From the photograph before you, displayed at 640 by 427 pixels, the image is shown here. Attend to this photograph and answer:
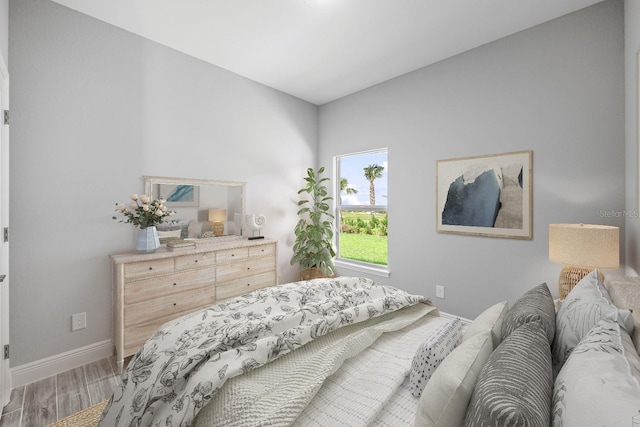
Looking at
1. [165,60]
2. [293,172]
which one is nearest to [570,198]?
[293,172]

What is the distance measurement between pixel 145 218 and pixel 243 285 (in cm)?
116

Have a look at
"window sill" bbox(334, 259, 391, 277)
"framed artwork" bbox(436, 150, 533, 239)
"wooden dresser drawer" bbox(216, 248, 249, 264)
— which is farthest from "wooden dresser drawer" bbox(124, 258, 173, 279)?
"framed artwork" bbox(436, 150, 533, 239)

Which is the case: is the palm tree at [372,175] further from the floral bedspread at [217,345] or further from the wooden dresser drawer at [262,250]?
the floral bedspread at [217,345]

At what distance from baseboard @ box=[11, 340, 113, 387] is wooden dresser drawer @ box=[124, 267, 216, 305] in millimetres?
620

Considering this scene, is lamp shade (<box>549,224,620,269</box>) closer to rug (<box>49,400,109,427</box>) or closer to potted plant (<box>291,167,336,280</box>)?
potted plant (<box>291,167,336,280</box>)

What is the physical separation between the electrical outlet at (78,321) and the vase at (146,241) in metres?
0.67

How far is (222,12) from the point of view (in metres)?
2.32

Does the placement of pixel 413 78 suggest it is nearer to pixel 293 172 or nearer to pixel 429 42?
pixel 429 42

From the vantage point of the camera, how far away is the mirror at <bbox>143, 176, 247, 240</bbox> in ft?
9.13

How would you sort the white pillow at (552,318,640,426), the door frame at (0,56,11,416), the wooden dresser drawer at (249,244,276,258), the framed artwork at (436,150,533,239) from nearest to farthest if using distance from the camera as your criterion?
the white pillow at (552,318,640,426), the door frame at (0,56,11,416), the framed artwork at (436,150,533,239), the wooden dresser drawer at (249,244,276,258)

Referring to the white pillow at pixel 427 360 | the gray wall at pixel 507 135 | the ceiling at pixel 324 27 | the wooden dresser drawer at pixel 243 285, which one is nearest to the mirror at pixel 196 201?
the wooden dresser drawer at pixel 243 285

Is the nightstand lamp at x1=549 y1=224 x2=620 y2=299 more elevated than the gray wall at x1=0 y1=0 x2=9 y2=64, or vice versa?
the gray wall at x1=0 y1=0 x2=9 y2=64

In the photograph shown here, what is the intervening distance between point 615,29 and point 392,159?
205 centimetres

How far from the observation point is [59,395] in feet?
6.51
